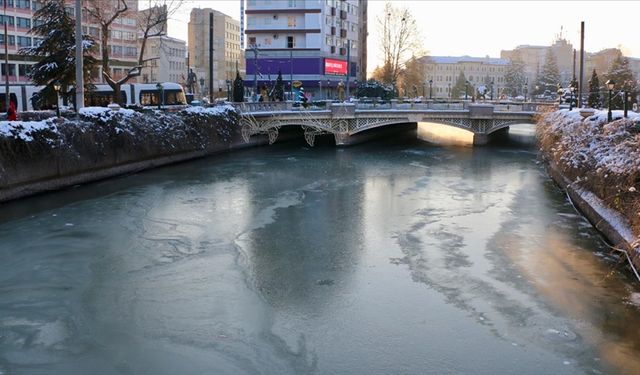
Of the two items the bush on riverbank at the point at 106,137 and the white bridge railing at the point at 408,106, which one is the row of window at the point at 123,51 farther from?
the bush on riverbank at the point at 106,137

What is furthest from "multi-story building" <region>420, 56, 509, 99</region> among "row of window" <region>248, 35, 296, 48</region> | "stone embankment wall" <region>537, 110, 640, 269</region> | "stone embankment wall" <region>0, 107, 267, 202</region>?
"stone embankment wall" <region>537, 110, 640, 269</region>

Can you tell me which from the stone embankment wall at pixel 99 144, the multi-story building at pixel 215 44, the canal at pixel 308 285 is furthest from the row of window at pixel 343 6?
the canal at pixel 308 285

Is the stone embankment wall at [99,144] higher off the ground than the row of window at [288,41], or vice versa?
the row of window at [288,41]

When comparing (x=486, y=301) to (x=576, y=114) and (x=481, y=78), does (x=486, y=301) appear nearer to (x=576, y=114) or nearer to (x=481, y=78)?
(x=576, y=114)

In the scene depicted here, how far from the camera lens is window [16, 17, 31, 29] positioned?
68.4m

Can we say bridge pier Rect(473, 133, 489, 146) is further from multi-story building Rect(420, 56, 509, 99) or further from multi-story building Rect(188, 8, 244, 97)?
multi-story building Rect(420, 56, 509, 99)

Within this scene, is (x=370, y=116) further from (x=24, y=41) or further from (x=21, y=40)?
(x=24, y=41)

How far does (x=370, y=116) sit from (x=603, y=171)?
2782 centimetres

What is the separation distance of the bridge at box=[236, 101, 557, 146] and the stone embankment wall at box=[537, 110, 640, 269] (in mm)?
16060

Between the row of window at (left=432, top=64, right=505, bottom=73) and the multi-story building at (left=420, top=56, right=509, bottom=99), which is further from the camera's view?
the row of window at (left=432, top=64, right=505, bottom=73)

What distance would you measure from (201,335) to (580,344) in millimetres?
6533

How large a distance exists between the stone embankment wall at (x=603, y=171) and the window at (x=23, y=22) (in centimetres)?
5704

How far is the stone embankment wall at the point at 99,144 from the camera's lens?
2466 cm

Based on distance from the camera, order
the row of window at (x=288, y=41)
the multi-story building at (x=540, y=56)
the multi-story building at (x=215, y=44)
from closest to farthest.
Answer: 1. the row of window at (x=288, y=41)
2. the multi-story building at (x=215, y=44)
3. the multi-story building at (x=540, y=56)
